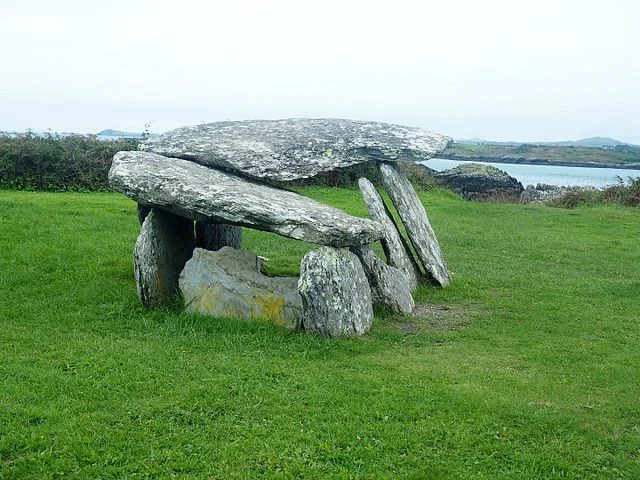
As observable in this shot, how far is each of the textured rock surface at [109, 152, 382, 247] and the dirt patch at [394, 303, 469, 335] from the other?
143cm

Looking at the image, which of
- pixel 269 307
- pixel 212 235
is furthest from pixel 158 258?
pixel 212 235

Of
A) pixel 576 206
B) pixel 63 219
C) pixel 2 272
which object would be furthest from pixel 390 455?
pixel 576 206

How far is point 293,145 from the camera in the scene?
13.2 metres

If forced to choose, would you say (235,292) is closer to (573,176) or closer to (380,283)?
(380,283)

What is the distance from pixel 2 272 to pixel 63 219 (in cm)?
501

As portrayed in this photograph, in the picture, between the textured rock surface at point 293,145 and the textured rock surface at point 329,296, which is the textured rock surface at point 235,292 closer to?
the textured rock surface at point 329,296

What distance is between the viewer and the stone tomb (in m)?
10.5

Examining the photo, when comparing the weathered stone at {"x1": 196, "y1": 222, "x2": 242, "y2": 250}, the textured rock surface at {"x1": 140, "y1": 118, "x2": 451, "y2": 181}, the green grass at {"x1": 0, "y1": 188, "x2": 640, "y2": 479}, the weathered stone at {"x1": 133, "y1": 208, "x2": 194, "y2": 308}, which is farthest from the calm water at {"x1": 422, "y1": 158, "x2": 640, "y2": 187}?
the green grass at {"x1": 0, "y1": 188, "x2": 640, "y2": 479}

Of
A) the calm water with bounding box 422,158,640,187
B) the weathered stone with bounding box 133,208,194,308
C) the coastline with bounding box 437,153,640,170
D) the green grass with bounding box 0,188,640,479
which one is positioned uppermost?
the coastline with bounding box 437,153,640,170

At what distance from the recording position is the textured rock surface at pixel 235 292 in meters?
10.6

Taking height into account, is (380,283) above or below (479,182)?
below

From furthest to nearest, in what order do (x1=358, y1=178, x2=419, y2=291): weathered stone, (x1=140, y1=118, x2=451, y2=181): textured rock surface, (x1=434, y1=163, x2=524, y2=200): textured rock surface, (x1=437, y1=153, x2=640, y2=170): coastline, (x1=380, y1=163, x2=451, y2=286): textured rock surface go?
(x1=437, y1=153, x2=640, y2=170): coastline, (x1=434, y1=163, x2=524, y2=200): textured rock surface, (x1=380, y1=163, x2=451, y2=286): textured rock surface, (x1=358, y1=178, x2=419, y2=291): weathered stone, (x1=140, y1=118, x2=451, y2=181): textured rock surface

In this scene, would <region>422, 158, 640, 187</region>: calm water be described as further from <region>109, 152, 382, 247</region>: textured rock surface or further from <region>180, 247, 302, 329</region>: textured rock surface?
<region>180, 247, 302, 329</region>: textured rock surface

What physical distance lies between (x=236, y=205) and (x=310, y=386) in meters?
3.47
